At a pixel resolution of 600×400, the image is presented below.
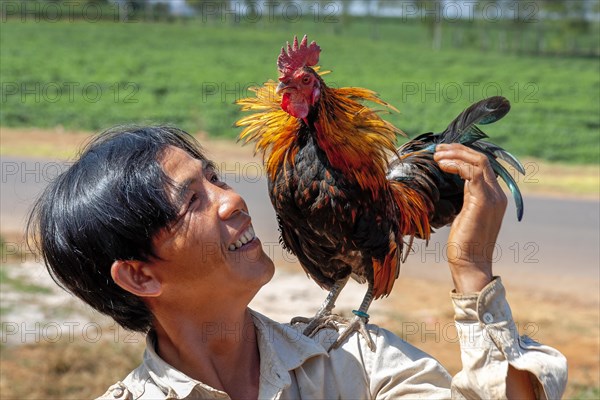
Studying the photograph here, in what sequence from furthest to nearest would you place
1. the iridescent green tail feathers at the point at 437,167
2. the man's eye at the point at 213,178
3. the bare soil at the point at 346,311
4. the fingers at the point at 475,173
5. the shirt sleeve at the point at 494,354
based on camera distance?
the bare soil at the point at 346,311 → the iridescent green tail feathers at the point at 437,167 → the man's eye at the point at 213,178 → the fingers at the point at 475,173 → the shirt sleeve at the point at 494,354

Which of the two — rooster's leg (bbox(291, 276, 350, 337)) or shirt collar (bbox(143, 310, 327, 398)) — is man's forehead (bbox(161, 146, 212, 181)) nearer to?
shirt collar (bbox(143, 310, 327, 398))

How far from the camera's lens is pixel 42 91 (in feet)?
70.8

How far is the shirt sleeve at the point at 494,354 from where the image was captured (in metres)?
1.58

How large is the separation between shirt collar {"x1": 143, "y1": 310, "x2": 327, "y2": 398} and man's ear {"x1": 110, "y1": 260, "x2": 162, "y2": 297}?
16 centimetres

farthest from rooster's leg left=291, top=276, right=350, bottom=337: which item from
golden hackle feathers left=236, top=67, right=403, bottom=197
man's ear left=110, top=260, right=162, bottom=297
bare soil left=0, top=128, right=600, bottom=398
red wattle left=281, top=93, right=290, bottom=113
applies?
bare soil left=0, top=128, right=600, bottom=398

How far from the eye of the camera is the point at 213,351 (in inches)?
78.2

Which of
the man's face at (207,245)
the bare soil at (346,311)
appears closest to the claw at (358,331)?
the man's face at (207,245)

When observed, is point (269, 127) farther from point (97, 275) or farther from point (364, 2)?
point (364, 2)

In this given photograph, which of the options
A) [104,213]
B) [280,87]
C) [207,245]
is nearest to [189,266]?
[207,245]

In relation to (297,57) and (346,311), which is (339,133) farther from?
(346,311)

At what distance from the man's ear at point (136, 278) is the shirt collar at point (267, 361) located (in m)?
0.16

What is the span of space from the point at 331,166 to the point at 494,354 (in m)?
1.30

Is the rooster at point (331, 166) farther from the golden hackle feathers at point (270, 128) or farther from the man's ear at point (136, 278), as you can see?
the man's ear at point (136, 278)

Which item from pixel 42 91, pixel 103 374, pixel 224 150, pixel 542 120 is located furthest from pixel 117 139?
pixel 42 91
